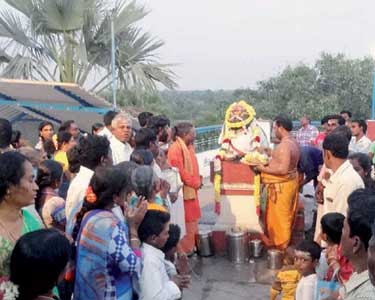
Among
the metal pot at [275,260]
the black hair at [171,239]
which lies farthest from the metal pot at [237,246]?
the black hair at [171,239]

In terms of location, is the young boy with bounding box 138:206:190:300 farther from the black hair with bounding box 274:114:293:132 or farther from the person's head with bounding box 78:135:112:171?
the black hair with bounding box 274:114:293:132

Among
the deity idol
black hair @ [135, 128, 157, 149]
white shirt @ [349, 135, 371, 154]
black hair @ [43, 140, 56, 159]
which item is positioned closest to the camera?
black hair @ [135, 128, 157, 149]

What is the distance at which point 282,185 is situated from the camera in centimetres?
655

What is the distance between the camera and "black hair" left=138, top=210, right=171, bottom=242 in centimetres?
298

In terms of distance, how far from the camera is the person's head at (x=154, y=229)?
9.76 ft

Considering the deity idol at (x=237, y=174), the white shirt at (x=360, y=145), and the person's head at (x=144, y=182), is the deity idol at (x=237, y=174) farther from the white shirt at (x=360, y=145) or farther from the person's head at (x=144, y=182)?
the person's head at (x=144, y=182)

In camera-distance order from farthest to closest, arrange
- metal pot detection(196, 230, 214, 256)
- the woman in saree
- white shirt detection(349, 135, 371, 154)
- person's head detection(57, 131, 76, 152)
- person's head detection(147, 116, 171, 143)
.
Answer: white shirt detection(349, 135, 371, 154) < metal pot detection(196, 230, 214, 256) < person's head detection(147, 116, 171, 143) < person's head detection(57, 131, 76, 152) < the woman in saree

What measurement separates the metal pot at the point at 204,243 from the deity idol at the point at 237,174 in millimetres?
304

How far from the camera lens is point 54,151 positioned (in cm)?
579

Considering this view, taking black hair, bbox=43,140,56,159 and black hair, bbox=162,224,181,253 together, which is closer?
black hair, bbox=162,224,181,253

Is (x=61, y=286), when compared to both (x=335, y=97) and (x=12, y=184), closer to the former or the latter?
(x=12, y=184)

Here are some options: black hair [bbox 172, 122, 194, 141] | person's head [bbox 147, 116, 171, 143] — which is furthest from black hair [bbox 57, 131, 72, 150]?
black hair [bbox 172, 122, 194, 141]

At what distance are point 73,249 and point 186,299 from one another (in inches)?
106

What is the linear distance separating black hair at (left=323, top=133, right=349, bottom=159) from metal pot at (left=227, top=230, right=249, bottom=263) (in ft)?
8.35
